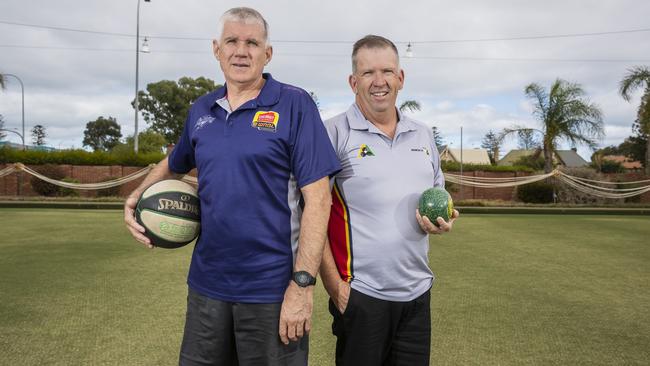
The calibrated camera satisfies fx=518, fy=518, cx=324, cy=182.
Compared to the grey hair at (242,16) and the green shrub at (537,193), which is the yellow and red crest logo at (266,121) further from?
the green shrub at (537,193)

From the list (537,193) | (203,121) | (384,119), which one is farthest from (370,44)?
(537,193)

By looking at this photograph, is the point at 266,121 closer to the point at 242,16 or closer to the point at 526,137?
the point at 242,16

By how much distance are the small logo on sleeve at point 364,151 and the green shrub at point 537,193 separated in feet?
77.8

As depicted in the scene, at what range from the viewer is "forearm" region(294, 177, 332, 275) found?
2.18 m

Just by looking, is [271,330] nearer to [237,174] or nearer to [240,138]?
[237,174]

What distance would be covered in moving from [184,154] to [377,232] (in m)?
1.06

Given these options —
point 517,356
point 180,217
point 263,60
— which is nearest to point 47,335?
point 180,217

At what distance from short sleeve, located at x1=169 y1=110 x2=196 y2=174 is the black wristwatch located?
86 cm

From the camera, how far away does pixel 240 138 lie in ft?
7.25

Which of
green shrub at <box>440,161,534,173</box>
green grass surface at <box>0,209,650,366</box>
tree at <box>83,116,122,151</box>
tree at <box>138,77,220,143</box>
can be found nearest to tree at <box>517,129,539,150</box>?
green shrub at <box>440,161,534,173</box>

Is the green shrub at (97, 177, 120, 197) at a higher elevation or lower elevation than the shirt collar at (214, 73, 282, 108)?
lower

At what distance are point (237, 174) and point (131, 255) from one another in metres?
6.69

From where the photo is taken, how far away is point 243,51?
7.66 feet

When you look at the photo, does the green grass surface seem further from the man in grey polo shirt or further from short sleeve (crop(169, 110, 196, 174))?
short sleeve (crop(169, 110, 196, 174))
